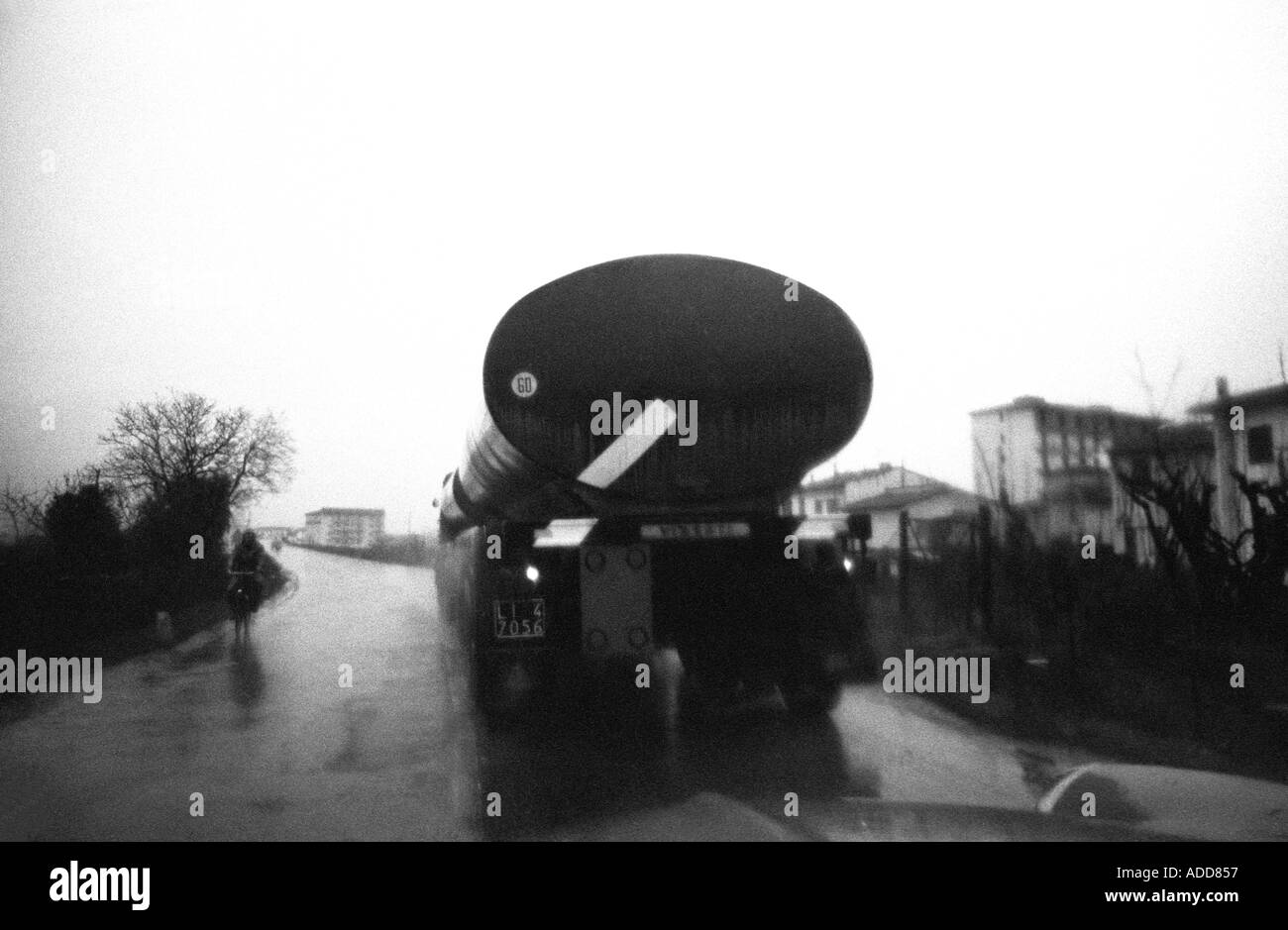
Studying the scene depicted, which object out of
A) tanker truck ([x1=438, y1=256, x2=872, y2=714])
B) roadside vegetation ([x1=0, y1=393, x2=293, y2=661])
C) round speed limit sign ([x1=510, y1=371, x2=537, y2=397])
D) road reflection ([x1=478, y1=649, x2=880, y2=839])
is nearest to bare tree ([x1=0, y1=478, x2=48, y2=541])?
roadside vegetation ([x1=0, y1=393, x2=293, y2=661])

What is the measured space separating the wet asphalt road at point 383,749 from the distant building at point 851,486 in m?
0.89

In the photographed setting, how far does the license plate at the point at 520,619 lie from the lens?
5.16 m

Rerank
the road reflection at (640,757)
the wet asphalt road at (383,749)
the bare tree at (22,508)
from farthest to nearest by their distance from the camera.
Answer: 1. the bare tree at (22,508)
2. the road reflection at (640,757)
3. the wet asphalt road at (383,749)

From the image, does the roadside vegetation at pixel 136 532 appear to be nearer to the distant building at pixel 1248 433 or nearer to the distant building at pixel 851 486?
the distant building at pixel 851 486

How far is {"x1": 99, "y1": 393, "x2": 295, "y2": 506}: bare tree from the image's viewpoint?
4625 millimetres

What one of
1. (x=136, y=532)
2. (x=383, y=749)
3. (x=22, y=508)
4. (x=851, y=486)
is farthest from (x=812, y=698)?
(x=22, y=508)

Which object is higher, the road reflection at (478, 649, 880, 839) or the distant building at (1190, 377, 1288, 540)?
the distant building at (1190, 377, 1288, 540)

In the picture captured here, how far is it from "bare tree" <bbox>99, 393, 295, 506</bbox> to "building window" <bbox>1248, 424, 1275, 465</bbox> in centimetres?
453

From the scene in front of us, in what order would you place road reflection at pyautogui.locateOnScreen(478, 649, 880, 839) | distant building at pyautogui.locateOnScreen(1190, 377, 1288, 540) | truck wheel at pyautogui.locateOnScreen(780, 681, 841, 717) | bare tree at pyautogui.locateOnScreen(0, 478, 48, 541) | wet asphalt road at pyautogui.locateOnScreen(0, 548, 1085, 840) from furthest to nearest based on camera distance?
truck wheel at pyautogui.locateOnScreen(780, 681, 841, 717) → distant building at pyautogui.locateOnScreen(1190, 377, 1288, 540) → bare tree at pyautogui.locateOnScreen(0, 478, 48, 541) → road reflection at pyautogui.locateOnScreen(478, 649, 880, 839) → wet asphalt road at pyautogui.locateOnScreen(0, 548, 1085, 840)

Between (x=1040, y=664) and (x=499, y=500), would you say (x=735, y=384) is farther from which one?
(x=1040, y=664)

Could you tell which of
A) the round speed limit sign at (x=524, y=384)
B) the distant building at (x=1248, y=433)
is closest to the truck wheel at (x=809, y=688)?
the round speed limit sign at (x=524, y=384)

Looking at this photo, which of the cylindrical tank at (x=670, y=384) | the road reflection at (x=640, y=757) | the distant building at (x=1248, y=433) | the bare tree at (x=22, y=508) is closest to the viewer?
the road reflection at (x=640, y=757)

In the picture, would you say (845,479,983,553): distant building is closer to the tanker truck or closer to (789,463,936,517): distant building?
(789,463,936,517): distant building
